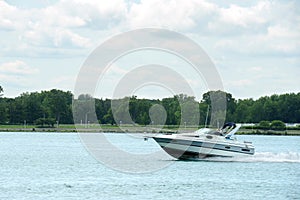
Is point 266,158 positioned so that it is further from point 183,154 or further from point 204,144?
point 183,154

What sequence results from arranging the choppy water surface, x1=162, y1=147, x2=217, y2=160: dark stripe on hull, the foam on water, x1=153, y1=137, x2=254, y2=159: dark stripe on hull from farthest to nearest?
the foam on water → x1=162, y1=147, x2=217, y2=160: dark stripe on hull → x1=153, y1=137, x2=254, y2=159: dark stripe on hull → the choppy water surface

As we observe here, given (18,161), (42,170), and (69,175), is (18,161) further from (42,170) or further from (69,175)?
(69,175)

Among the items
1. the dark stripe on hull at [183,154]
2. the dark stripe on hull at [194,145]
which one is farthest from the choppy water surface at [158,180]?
the dark stripe on hull at [194,145]

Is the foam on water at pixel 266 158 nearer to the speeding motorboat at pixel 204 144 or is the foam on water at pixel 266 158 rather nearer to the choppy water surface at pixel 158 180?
the choppy water surface at pixel 158 180

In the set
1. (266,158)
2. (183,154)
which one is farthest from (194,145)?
(266,158)

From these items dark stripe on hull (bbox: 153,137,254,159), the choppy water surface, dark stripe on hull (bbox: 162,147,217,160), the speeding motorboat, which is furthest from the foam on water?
dark stripe on hull (bbox: 162,147,217,160)

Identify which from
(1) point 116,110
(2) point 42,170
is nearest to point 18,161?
(2) point 42,170

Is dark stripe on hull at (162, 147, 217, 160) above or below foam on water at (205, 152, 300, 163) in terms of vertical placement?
above

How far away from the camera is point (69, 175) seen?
2111 inches

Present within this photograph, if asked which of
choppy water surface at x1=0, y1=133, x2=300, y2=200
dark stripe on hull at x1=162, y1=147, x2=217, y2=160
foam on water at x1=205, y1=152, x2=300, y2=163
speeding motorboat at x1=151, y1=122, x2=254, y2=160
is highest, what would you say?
speeding motorboat at x1=151, y1=122, x2=254, y2=160

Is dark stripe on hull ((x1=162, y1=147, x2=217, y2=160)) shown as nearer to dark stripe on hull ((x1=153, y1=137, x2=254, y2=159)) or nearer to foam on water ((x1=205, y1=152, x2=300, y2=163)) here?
dark stripe on hull ((x1=153, y1=137, x2=254, y2=159))

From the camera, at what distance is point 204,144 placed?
205ft

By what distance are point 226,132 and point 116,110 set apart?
11165 centimetres

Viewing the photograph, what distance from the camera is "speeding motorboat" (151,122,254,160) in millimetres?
62188
